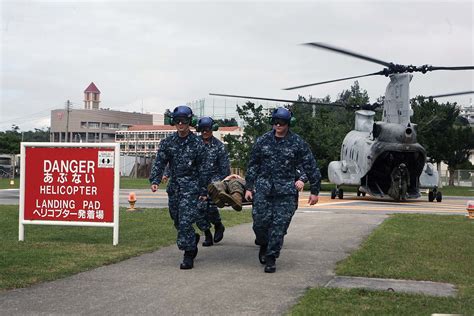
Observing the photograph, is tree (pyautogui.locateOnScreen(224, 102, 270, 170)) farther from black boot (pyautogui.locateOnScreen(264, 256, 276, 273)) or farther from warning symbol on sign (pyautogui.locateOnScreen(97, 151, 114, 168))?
black boot (pyautogui.locateOnScreen(264, 256, 276, 273))

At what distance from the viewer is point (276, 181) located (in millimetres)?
7625

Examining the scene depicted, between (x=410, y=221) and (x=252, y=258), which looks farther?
(x=410, y=221)

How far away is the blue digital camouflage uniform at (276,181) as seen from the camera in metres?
7.56

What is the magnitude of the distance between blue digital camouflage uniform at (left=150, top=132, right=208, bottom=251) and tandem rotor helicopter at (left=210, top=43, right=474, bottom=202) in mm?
15494

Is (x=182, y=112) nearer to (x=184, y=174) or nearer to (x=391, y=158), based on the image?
(x=184, y=174)

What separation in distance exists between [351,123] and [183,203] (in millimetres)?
40300

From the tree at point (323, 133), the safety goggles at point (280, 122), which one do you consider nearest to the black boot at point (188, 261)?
the safety goggles at point (280, 122)

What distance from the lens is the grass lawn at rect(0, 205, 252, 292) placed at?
7098 millimetres

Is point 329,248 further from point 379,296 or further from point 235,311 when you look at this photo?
point 235,311

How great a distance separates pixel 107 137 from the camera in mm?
138000

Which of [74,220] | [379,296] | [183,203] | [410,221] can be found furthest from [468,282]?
[410,221]

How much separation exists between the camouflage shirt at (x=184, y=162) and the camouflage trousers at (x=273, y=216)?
799 millimetres

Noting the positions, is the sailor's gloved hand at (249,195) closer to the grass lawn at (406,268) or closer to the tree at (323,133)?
the grass lawn at (406,268)

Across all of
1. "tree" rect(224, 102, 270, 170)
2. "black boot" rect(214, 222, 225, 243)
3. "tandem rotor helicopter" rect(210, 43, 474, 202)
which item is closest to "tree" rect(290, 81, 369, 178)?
"tree" rect(224, 102, 270, 170)
